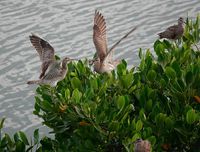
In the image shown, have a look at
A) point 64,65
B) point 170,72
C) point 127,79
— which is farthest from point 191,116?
point 64,65

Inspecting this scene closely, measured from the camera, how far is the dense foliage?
15.9 feet

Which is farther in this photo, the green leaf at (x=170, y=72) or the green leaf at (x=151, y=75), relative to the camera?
the green leaf at (x=151, y=75)

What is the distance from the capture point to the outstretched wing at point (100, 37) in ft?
23.7

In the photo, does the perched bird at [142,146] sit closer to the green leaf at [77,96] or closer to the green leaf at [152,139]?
the green leaf at [152,139]

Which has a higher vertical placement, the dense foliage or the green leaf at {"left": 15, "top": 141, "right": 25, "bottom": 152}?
the dense foliage

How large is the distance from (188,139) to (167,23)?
29.1ft

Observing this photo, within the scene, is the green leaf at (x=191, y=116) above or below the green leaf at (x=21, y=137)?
above

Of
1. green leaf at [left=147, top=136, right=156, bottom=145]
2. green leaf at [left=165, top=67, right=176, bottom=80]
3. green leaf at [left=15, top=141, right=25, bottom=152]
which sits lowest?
green leaf at [left=15, top=141, right=25, bottom=152]

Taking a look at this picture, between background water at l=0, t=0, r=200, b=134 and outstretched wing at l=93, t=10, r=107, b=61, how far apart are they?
2938 mm

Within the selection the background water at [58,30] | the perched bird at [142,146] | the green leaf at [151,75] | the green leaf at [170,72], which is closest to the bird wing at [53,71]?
the green leaf at [151,75]

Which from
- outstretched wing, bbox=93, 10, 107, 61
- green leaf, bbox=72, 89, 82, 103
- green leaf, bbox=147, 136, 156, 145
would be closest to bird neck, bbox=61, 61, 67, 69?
outstretched wing, bbox=93, 10, 107, 61

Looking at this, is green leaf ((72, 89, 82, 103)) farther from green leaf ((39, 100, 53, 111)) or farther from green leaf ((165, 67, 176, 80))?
green leaf ((165, 67, 176, 80))

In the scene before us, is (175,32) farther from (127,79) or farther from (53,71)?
(127,79)

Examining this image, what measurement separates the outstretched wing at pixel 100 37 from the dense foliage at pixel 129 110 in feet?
5.18
